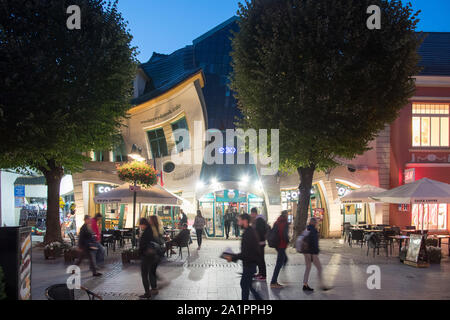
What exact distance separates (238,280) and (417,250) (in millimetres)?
6206

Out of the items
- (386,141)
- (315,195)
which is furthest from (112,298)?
(386,141)

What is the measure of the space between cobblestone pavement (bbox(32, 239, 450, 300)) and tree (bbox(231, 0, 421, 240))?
5.12 metres

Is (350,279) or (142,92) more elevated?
(142,92)

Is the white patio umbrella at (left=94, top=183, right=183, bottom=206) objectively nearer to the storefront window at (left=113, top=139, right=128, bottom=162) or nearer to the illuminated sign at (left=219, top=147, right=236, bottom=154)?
the illuminated sign at (left=219, top=147, right=236, bottom=154)

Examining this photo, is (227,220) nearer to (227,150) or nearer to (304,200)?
(227,150)

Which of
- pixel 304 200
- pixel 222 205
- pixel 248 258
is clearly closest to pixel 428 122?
pixel 304 200

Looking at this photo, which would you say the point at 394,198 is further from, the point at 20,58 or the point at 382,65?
the point at 20,58

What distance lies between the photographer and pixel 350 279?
416 inches

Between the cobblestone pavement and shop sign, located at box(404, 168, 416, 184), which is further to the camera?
shop sign, located at box(404, 168, 416, 184)

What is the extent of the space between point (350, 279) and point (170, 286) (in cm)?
481

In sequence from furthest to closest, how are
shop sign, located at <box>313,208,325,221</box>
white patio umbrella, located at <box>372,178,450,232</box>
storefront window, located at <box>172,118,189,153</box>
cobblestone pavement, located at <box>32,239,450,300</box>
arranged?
1. storefront window, located at <box>172,118,189,153</box>
2. shop sign, located at <box>313,208,325,221</box>
3. white patio umbrella, located at <box>372,178,450,232</box>
4. cobblestone pavement, located at <box>32,239,450,300</box>

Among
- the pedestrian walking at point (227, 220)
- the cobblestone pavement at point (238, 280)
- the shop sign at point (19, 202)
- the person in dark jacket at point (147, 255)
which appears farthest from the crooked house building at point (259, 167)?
the person in dark jacket at point (147, 255)

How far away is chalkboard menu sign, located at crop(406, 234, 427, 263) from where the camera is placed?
41.1 feet

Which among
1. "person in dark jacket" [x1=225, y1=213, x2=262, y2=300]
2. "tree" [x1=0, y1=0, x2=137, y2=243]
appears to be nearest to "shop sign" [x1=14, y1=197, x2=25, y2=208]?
"tree" [x1=0, y1=0, x2=137, y2=243]
